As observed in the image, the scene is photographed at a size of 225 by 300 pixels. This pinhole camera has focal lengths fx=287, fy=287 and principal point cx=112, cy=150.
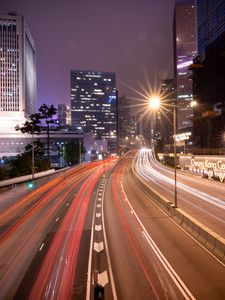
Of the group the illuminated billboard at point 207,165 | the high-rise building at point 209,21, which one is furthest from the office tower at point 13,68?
the illuminated billboard at point 207,165

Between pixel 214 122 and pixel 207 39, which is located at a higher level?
pixel 207 39

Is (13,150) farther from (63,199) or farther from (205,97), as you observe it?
(63,199)

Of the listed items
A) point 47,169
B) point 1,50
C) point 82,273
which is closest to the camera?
point 82,273

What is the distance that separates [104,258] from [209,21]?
168852mm

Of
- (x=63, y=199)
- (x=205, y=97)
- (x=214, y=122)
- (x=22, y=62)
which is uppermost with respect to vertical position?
(x=22, y=62)

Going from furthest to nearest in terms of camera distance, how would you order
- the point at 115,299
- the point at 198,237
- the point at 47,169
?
the point at 47,169
the point at 198,237
the point at 115,299

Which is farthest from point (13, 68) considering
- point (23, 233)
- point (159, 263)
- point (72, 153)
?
point (159, 263)

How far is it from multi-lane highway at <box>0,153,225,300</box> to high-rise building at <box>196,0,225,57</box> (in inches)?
5715

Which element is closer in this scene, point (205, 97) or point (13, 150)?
point (205, 97)

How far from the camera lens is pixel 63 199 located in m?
37.8

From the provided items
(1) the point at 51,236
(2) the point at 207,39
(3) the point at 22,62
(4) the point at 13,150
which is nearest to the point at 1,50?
(3) the point at 22,62

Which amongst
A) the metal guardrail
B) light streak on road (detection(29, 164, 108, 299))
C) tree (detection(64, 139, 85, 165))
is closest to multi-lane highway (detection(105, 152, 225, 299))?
light streak on road (detection(29, 164, 108, 299))

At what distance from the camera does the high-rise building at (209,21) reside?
144500 millimetres

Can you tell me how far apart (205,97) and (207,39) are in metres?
51.4
